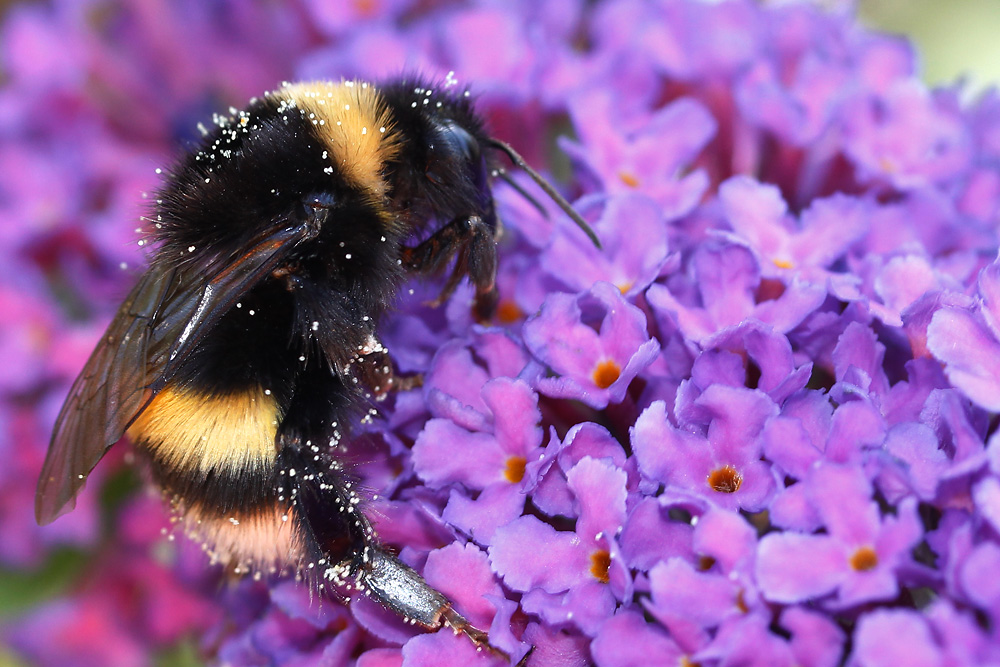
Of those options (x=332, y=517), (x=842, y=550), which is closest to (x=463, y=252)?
(x=332, y=517)

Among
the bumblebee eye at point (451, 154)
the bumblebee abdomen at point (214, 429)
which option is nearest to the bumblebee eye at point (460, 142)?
the bumblebee eye at point (451, 154)

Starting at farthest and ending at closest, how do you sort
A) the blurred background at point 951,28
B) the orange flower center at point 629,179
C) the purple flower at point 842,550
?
the blurred background at point 951,28
the orange flower center at point 629,179
the purple flower at point 842,550

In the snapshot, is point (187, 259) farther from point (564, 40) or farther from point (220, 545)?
point (564, 40)

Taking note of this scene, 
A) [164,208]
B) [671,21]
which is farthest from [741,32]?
[164,208]

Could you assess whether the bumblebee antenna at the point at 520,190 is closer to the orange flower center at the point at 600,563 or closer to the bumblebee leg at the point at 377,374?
the bumblebee leg at the point at 377,374

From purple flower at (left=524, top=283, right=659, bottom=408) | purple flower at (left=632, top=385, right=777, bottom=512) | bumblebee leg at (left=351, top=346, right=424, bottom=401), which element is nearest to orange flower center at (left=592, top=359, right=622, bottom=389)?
purple flower at (left=524, top=283, right=659, bottom=408)

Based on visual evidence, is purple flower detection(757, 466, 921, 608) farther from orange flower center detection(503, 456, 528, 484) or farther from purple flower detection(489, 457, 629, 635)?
orange flower center detection(503, 456, 528, 484)
